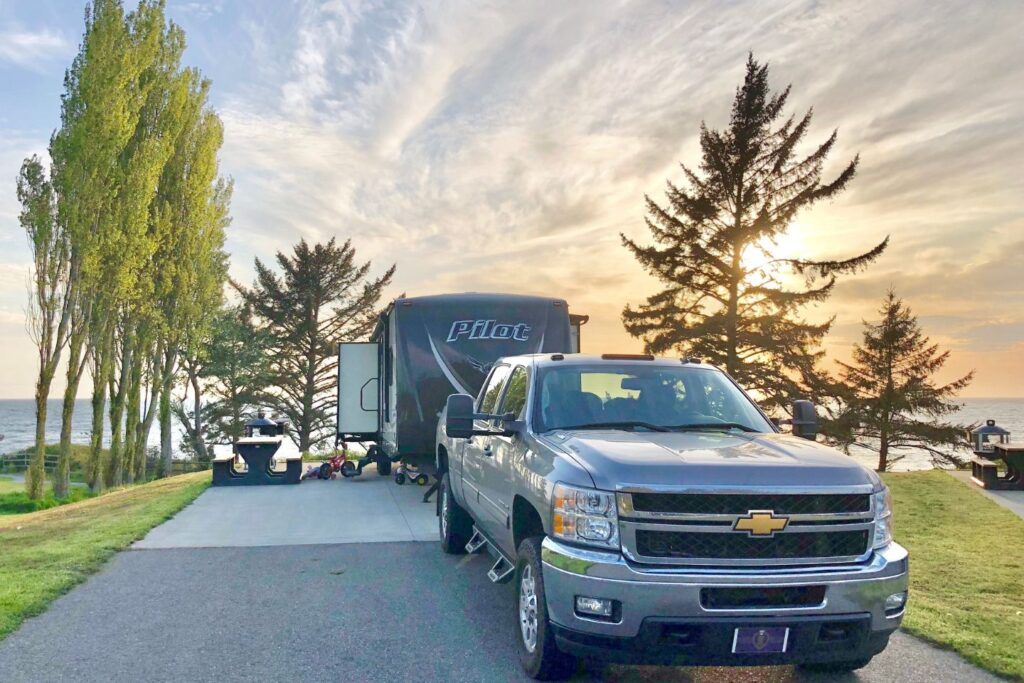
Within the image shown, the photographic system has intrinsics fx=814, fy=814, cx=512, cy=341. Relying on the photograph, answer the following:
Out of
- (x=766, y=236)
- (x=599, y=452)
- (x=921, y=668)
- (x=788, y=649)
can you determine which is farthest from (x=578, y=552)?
(x=766, y=236)

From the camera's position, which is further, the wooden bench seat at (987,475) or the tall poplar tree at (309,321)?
the tall poplar tree at (309,321)

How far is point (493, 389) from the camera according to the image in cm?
746

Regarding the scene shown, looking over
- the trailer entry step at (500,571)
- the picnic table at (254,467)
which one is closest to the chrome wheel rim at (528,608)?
the trailer entry step at (500,571)

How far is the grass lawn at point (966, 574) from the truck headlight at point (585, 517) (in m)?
2.87

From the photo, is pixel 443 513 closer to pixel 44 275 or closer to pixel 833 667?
pixel 833 667

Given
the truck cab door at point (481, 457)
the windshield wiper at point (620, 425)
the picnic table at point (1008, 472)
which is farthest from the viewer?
the picnic table at point (1008, 472)

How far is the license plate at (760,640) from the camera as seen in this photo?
4051 millimetres

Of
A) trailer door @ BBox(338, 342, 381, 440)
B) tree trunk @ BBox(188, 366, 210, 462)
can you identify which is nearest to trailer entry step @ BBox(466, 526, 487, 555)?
trailer door @ BBox(338, 342, 381, 440)

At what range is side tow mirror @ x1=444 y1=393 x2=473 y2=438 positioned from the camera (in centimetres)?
595

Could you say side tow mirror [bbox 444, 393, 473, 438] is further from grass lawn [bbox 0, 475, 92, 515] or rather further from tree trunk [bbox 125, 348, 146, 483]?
tree trunk [bbox 125, 348, 146, 483]

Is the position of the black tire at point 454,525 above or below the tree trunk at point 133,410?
below

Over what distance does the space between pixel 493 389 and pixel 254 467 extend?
1045cm

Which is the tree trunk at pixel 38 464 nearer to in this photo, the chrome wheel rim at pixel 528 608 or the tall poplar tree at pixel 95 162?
the tall poplar tree at pixel 95 162

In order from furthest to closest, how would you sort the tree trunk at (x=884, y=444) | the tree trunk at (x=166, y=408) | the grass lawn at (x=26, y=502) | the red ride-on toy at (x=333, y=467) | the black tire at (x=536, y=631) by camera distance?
the tree trunk at (x=884, y=444)
the tree trunk at (x=166, y=408)
the grass lawn at (x=26, y=502)
the red ride-on toy at (x=333, y=467)
the black tire at (x=536, y=631)
